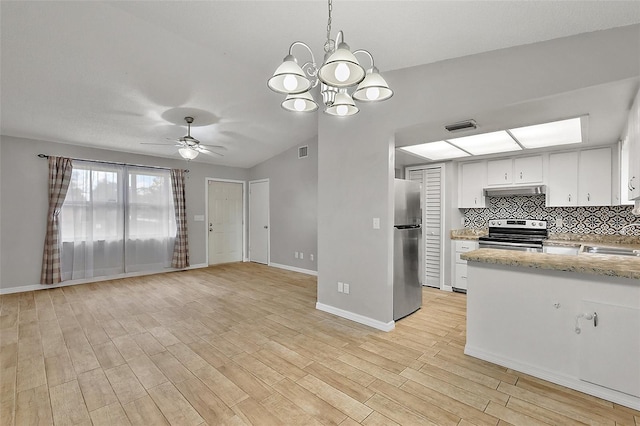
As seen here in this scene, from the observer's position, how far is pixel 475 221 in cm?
484

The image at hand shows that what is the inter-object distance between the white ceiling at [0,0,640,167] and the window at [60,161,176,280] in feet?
3.70

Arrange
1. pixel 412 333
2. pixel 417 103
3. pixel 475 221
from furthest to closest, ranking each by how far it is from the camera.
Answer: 1. pixel 475 221
2. pixel 412 333
3. pixel 417 103

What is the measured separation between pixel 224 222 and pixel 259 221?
857mm

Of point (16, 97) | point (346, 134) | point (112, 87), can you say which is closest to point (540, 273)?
point (346, 134)

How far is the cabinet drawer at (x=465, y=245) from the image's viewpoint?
4355mm

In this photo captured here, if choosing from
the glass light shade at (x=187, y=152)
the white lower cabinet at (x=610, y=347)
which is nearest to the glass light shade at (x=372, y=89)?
the white lower cabinet at (x=610, y=347)

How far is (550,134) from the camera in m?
3.12

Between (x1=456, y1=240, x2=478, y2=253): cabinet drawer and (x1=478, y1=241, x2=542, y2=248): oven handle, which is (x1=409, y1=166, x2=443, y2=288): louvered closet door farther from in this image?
(x1=478, y1=241, x2=542, y2=248): oven handle

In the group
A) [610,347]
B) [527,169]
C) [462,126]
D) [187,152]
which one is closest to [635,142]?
[462,126]

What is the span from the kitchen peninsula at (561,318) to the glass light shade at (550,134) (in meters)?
1.34

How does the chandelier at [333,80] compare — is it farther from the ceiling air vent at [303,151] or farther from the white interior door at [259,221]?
the white interior door at [259,221]

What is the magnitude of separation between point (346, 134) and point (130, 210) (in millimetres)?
4608

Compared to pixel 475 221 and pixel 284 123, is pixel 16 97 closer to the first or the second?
pixel 284 123

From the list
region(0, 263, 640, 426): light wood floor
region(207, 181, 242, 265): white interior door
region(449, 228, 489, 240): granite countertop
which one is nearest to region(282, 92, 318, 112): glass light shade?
region(0, 263, 640, 426): light wood floor
